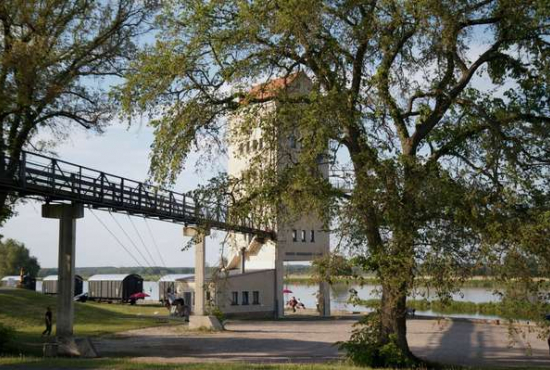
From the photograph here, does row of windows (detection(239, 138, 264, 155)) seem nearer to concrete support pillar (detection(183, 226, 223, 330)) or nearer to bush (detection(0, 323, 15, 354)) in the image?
bush (detection(0, 323, 15, 354))

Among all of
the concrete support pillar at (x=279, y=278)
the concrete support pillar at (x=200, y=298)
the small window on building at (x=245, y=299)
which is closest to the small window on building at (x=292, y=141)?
the concrete support pillar at (x=200, y=298)

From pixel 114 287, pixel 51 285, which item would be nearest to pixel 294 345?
pixel 114 287

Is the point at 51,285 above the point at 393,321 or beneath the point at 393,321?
above

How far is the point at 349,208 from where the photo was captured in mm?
16797

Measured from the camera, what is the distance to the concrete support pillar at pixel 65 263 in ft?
82.7

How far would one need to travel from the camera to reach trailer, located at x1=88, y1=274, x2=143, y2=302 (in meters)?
61.7

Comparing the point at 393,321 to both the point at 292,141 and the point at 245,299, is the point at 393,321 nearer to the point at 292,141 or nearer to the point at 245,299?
the point at 292,141

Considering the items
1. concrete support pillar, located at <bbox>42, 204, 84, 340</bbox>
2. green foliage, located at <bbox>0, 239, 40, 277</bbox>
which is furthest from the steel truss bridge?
green foliage, located at <bbox>0, 239, 40, 277</bbox>

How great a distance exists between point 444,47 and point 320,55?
11.4 ft

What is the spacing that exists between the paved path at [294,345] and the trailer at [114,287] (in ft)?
81.1

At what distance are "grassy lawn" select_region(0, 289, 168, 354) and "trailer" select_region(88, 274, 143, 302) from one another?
1231 cm

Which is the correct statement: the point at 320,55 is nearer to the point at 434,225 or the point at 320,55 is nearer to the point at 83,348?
the point at 434,225

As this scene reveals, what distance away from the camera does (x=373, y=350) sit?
62.5 ft

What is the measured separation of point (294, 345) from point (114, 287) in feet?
124
